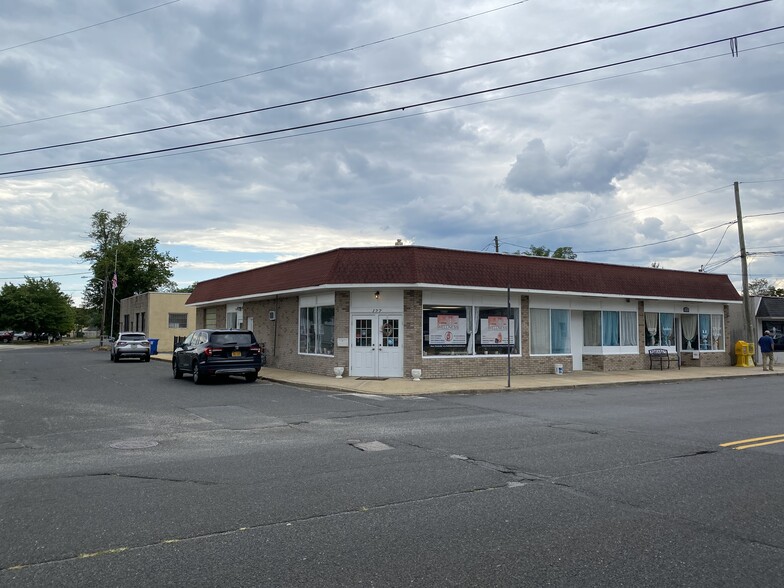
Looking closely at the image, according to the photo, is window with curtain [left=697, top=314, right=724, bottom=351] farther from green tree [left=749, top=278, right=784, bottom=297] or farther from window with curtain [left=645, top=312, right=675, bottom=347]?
green tree [left=749, top=278, right=784, bottom=297]

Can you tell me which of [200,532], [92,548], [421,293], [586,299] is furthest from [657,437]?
[586,299]

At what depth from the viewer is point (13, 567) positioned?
4.36 m

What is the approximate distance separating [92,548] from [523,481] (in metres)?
4.48

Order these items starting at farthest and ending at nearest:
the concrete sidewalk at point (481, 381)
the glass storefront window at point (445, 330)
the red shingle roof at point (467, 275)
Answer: the glass storefront window at point (445, 330)
the red shingle roof at point (467, 275)
the concrete sidewalk at point (481, 381)

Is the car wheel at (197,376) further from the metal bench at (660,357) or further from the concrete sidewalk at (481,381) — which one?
the metal bench at (660,357)

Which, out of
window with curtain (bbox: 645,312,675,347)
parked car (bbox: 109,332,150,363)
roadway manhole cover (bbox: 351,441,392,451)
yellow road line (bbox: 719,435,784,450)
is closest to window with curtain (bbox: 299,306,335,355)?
roadway manhole cover (bbox: 351,441,392,451)

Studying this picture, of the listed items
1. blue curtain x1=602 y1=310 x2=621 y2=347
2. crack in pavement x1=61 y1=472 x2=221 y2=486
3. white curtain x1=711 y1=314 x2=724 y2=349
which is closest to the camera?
crack in pavement x1=61 y1=472 x2=221 y2=486

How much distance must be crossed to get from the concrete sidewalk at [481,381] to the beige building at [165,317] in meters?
27.1

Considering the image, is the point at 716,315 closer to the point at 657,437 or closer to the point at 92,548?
the point at 657,437

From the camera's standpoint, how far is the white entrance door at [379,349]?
20.2m

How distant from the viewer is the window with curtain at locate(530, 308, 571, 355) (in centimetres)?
2300

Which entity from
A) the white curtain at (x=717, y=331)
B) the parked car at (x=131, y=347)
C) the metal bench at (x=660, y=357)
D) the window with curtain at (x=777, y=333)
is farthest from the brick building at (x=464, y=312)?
the parked car at (x=131, y=347)

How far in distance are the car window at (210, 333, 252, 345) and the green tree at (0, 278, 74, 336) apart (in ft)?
219

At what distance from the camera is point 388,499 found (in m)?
6.16
